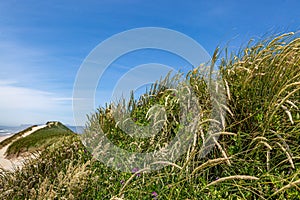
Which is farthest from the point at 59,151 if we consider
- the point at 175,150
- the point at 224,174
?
the point at 224,174

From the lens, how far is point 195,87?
3.75m

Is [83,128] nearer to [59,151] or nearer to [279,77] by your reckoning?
[59,151]

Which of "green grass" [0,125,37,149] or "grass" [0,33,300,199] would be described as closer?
"grass" [0,33,300,199]

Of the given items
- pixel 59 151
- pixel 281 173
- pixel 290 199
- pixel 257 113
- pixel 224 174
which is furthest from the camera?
pixel 59 151

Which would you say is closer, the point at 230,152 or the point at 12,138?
the point at 230,152

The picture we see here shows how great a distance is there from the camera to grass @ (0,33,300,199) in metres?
2.63

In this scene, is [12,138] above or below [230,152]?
below

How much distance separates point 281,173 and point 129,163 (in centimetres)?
178

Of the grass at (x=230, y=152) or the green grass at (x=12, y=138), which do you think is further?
the green grass at (x=12, y=138)

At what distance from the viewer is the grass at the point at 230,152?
2633 mm

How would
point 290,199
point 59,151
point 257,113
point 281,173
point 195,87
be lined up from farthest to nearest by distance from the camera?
1. point 59,151
2. point 195,87
3. point 257,113
4. point 281,173
5. point 290,199

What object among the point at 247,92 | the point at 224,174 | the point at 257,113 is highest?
the point at 247,92

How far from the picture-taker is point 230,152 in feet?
9.80

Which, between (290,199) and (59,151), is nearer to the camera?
(290,199)
